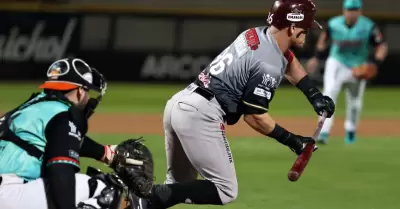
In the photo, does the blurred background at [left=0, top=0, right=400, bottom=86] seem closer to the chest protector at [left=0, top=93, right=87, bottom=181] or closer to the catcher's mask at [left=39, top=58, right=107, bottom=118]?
the catcher's mask at [left=39, top=58, right=107, bottom=118]

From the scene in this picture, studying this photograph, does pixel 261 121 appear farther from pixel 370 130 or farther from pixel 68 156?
pixel 370 130

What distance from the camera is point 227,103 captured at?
5824mm

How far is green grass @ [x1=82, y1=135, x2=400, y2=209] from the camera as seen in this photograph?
24.6 ft

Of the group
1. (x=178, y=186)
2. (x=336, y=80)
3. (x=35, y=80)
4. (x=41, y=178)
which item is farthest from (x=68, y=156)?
(x=35, y=80)

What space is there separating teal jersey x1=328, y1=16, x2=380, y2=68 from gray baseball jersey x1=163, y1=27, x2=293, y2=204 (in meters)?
6.46

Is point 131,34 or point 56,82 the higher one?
point 56,82

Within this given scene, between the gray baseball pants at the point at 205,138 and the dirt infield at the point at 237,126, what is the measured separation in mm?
6561

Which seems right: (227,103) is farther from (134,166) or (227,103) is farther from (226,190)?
(134,166)

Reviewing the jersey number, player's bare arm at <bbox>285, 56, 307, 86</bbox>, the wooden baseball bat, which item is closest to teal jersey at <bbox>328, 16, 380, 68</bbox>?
player's bare arm at <bbox>285, 56, 307, 86</bbox>

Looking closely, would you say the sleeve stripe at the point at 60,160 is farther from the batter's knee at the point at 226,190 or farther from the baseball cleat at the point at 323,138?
the baseball cleat at the point at 323,138

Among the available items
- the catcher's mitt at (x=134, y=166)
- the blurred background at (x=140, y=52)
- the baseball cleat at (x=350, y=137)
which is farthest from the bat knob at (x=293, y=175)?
the blurred background at (x=140, y=52)

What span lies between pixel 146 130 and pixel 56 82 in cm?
786

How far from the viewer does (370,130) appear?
13.3m

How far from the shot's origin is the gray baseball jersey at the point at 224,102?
5.70m
